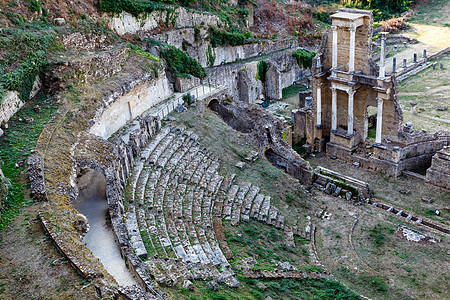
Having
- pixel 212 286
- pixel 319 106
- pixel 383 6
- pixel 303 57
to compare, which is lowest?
pixel 212 286

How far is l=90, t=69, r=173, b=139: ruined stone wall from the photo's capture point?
24.1 m

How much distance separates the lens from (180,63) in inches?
1326

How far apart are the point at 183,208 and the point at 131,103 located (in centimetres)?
965

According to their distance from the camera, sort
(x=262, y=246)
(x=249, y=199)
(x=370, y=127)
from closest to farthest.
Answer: (x=262, y=246), (x=249, y=199), (x=370, y=127)

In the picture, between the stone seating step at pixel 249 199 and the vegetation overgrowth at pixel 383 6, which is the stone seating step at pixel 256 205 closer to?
the stone seating step at pixel 249 199

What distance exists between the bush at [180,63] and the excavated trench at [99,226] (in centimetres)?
1495

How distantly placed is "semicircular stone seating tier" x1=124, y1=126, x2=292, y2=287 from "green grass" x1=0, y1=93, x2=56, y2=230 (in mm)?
3938

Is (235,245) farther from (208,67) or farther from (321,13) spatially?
(321,13)

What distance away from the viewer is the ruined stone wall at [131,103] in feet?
79.2

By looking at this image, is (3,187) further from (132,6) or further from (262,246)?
(132,6)

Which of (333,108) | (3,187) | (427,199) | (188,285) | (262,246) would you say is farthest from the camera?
(333,108)

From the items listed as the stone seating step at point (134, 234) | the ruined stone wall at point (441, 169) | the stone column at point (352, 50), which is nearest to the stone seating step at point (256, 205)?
the stone seating step at point (134, 234)

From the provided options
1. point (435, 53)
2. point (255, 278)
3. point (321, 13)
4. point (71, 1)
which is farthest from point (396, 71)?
point (255, 278)

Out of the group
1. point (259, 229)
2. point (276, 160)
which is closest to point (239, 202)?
point (259, 229)
